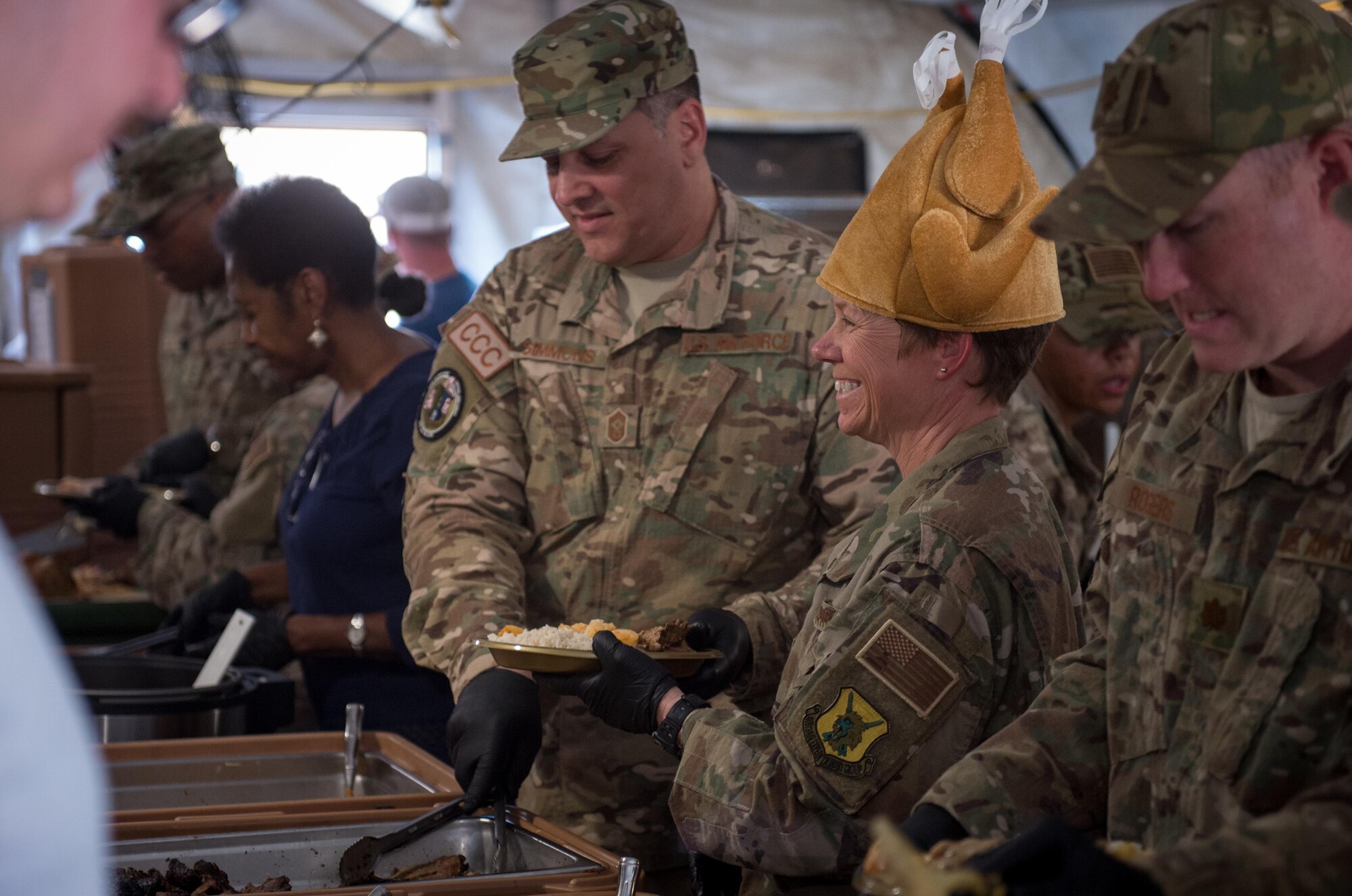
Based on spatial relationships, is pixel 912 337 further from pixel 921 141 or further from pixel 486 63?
pixel 486 63

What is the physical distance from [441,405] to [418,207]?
10.6 feet

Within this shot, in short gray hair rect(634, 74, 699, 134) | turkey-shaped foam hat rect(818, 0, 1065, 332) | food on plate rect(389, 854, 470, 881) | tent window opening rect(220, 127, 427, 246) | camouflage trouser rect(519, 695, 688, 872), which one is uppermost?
tent window opening rect(220, 127, 427, 246)

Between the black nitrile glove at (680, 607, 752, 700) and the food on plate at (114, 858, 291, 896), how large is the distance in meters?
0.60

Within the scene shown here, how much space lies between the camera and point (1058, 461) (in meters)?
2.88

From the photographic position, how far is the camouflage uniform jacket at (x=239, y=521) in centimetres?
325

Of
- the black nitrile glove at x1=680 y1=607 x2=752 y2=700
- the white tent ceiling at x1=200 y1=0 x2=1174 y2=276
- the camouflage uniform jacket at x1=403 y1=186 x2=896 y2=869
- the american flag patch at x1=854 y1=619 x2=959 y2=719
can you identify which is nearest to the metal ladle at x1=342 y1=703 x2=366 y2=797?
the camouflage uniform jacket at x1=403 y1=186 x2=896 y2=869

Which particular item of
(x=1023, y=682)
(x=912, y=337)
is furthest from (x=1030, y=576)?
(x=912, y=337)

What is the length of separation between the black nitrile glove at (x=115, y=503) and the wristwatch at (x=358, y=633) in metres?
1.53

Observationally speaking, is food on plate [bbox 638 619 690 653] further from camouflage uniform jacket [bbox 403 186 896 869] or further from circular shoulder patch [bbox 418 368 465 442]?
circular shoulder patch [bbox 418 368 465 442]

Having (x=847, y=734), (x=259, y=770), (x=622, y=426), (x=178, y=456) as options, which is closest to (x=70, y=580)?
(x=178, y=456)

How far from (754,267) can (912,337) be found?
663 millimetres

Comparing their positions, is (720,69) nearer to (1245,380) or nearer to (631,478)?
(631,478)

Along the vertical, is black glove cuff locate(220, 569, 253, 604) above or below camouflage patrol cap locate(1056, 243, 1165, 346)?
below

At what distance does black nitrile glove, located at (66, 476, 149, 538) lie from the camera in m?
3.99
